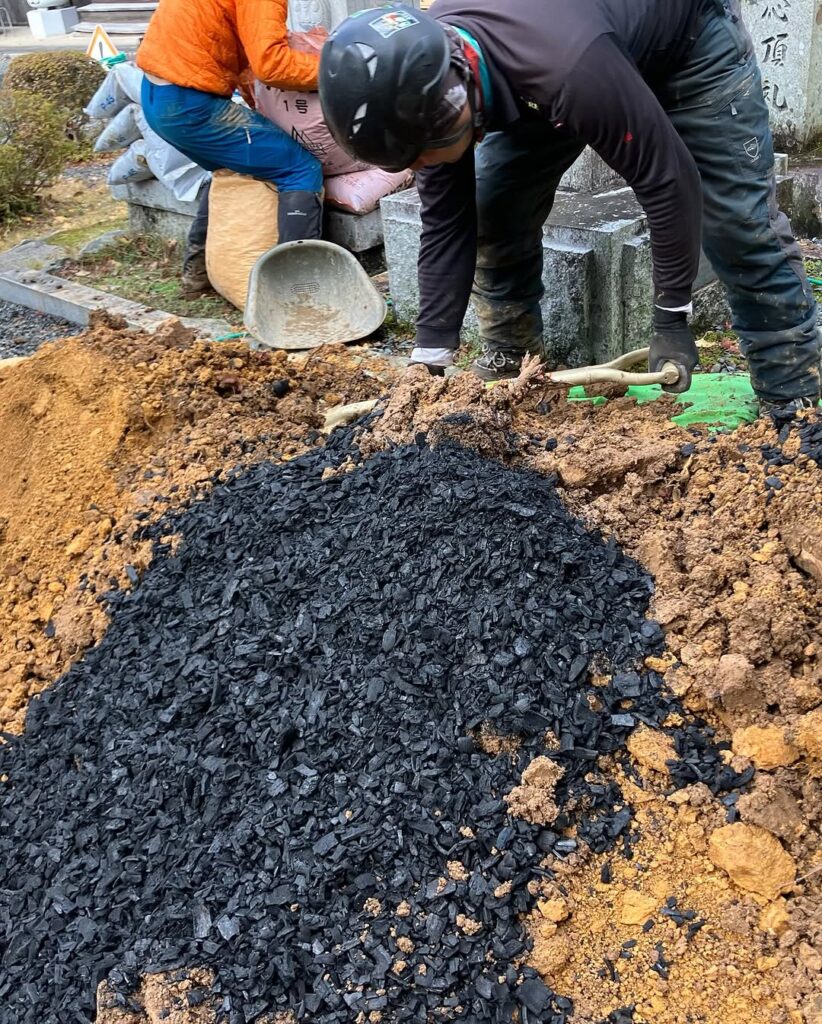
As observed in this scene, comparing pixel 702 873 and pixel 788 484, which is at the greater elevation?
pixel 788 484

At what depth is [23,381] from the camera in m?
3.38

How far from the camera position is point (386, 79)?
204 cm

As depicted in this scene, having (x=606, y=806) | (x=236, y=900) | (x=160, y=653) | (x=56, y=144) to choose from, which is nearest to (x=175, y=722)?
(x=160, y=653)

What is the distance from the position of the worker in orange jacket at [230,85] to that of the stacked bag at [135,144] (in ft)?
2.59

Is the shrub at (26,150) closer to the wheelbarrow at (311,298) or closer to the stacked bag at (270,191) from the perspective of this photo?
the stacked bag at (270,191)

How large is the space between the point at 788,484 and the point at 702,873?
3.02 feet

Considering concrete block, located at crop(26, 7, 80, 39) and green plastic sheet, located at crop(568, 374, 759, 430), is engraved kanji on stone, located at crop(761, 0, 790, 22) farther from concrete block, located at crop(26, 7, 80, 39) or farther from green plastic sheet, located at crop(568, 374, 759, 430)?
concrete block, located at crop(26, 7, 80, 39)

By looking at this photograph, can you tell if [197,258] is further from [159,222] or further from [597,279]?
[597,279]

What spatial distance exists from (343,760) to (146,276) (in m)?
4.87

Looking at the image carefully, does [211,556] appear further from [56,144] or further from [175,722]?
[56,144]

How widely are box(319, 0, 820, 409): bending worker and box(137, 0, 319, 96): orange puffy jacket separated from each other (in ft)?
6.51

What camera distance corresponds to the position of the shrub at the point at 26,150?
24.8 ft

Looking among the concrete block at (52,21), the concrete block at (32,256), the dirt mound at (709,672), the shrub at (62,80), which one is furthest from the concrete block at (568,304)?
the concrete block at (52,21)

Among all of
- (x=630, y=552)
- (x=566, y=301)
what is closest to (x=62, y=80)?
(x=566, y=301)
